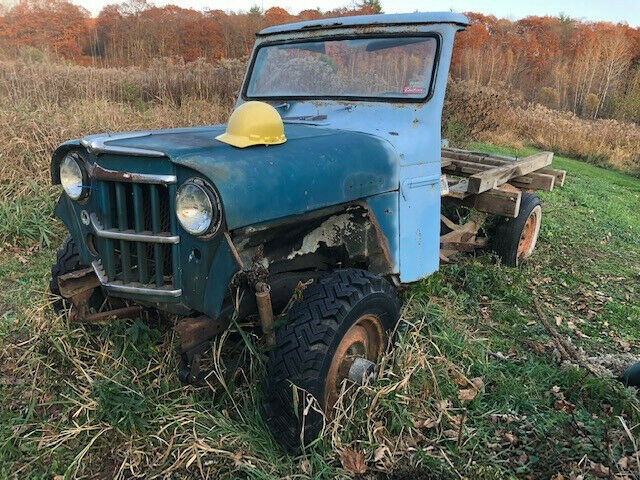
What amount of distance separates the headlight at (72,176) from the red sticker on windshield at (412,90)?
2.00m

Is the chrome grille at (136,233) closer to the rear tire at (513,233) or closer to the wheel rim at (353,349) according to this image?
the wheel rim at (353,349)

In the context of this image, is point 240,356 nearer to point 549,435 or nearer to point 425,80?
point 549,435

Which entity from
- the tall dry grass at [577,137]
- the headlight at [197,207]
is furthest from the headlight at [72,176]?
the tall dry grass at [577,137]

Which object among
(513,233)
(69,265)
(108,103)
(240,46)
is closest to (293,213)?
(69,265)

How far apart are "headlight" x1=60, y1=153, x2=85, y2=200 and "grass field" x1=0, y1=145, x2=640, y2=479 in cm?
84

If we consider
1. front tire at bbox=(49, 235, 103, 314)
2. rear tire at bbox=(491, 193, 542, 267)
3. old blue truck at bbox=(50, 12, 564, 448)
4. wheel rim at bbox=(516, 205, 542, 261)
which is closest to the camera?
old blue truck at bbox=(50, 12, 564, 448)

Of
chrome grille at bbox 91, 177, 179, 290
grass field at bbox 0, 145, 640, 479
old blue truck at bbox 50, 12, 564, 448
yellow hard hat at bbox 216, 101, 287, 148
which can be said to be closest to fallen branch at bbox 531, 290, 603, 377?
grass field at bbox 0, 145, 640, 479

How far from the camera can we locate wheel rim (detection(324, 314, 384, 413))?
254 cm

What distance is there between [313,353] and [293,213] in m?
0.64

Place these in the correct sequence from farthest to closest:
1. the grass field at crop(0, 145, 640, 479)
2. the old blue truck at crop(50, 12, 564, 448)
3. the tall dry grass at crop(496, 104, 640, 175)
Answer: the tall dry grass at crop(496, 104, 640, 175) < the grass field at crop(0, 145, 640, 479) < the old blue truck at crop(50, 12, 564, 448)

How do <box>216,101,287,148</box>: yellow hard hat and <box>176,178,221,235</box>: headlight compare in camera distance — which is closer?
<box>176,178,221,235</box>: headlight

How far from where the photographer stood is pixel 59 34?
19.0 metres

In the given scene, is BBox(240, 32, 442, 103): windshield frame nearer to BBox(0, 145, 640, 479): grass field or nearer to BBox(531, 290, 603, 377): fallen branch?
BBox(0, 145, 640, 479): grass field

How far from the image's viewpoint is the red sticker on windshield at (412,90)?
335cm
